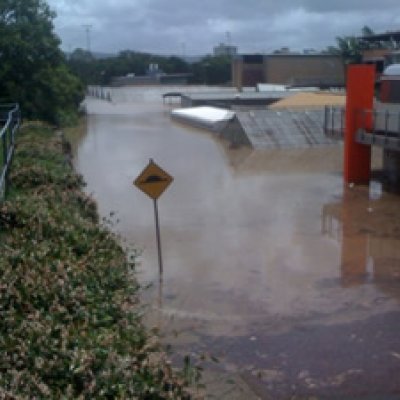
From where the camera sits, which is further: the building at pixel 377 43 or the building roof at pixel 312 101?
the building at pixel 377 43

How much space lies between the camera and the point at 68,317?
19.0ft

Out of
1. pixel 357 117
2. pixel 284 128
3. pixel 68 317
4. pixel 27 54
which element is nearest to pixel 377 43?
pixel 284 128

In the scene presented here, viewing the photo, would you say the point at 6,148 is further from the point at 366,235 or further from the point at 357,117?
the point at 357,117

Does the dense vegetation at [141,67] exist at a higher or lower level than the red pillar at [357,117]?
higher

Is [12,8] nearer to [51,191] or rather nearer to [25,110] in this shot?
[25,110]

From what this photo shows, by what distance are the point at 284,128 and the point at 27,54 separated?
1404 centimetres

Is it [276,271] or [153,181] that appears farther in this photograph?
[276,271]

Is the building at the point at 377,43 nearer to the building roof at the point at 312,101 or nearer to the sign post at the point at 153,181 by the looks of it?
the building roof at the point at 312,101

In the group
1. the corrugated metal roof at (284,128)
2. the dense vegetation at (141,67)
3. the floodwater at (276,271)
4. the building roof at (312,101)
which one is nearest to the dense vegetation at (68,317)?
the floodwater at (276,271)

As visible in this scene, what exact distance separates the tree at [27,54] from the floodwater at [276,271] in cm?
992

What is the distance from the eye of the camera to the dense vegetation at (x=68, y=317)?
187 inches

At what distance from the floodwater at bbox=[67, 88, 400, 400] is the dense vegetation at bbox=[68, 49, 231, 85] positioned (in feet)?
271

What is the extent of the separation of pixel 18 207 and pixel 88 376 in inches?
185

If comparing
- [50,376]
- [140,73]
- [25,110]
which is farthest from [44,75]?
[140,73]
